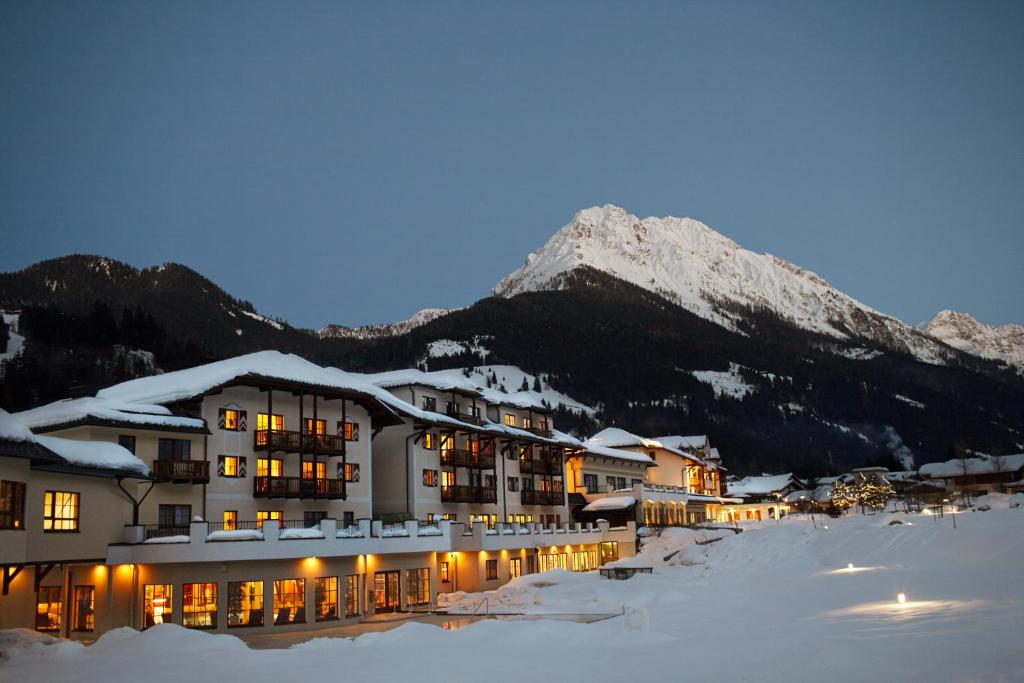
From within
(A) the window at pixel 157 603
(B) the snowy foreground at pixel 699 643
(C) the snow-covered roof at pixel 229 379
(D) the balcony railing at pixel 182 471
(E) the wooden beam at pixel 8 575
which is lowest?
(B) the snowy foreground at pixel 699 643

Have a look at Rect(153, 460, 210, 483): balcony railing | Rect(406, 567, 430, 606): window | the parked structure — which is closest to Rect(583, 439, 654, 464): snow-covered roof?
the parked structure

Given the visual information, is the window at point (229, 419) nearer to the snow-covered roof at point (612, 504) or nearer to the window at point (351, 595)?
the window at point (351, 595)

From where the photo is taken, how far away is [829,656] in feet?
81.2

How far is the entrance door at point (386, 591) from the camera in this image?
47156 millimetres

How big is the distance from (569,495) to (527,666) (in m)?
52.9

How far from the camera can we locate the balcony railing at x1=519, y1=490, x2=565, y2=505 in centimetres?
7020

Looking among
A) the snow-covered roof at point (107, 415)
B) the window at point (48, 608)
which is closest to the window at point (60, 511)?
the window at point (48, 608)

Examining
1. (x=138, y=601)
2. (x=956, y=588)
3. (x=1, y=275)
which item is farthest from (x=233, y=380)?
(x=1, y=275)

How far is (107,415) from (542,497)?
38497 mm

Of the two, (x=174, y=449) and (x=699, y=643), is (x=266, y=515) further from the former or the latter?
(x=699, y=643)

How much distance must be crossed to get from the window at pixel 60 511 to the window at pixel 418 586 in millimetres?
17774

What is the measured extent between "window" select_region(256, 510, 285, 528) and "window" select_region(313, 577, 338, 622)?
523cm

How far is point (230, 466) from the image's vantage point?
4625 cm

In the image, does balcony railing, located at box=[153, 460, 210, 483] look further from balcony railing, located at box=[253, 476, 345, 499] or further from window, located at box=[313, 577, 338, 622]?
window, located at box=[313, 577, 338, 622]
